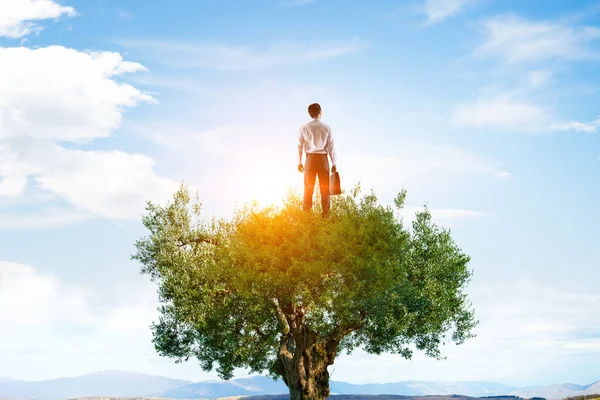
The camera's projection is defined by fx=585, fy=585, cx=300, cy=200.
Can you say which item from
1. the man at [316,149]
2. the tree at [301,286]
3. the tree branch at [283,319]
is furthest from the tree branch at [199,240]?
the man at [316,149]

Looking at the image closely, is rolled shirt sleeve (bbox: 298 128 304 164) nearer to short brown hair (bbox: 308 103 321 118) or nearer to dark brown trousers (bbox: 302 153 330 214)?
dark brown trousers (bbox: 302 153 330 214)

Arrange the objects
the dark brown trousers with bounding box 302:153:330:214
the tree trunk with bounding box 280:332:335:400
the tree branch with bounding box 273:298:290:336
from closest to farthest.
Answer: the dark brown trousers with bounding box 302:153:330:214, the tree branch with bounding box 273:298:290:336, the tree trunk with bounding box 280:332:335:400

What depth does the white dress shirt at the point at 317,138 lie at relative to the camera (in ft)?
90.7

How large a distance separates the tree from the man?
8.41ft

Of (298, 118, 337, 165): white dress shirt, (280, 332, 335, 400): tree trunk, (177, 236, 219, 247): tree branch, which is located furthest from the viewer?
(177, 236, 219, 247): tree branch

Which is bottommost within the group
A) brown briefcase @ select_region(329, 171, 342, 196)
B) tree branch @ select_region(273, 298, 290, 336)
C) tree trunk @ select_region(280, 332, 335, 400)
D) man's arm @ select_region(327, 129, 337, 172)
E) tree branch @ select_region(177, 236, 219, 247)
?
tree trunk @ select_region(280, 332, 335, 400)

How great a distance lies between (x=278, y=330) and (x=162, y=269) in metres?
7.87

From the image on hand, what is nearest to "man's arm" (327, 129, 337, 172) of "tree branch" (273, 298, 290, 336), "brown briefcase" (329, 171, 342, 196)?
"brown briefcase" (329, 171, 342, 196)

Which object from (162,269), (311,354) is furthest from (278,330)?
(162,269)

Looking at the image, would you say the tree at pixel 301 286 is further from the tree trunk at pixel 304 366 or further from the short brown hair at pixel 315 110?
the short brown hair at pixel 315 110

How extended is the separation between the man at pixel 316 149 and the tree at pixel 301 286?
8.41ft

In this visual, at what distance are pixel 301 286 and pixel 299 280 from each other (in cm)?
42

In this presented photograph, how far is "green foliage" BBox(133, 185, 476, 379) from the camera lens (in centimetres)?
2886

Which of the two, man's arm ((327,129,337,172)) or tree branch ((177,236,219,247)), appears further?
tree branch ((177,236,219,247))
